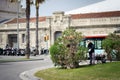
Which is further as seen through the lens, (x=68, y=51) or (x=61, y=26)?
(x=61, y=26)

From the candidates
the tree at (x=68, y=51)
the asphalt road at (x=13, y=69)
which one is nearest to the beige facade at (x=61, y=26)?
the asphalt road at (x=13, y=69)

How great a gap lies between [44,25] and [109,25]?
493 inches

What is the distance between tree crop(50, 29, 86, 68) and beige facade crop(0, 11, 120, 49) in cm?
2504

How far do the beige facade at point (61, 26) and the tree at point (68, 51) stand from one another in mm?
25038

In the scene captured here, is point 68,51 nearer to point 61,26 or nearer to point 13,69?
point 13,69

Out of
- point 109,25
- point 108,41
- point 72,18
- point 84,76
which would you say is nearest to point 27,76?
point 84,76

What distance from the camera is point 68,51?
2302 cm

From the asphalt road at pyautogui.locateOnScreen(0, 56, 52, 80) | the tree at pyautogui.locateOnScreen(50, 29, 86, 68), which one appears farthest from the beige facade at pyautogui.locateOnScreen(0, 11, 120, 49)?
the tree at pyautogui.locateOnScreen(50, 29, 86, 68)

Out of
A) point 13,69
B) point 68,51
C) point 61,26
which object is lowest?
point 13,69

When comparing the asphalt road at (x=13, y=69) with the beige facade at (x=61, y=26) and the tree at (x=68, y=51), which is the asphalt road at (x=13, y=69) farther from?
the beige facade at (x=61, y=26)

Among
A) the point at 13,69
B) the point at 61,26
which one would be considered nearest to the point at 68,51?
the point at 13,69

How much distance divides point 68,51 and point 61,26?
34.8 meters

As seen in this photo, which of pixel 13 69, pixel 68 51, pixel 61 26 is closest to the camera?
pixel 68 51

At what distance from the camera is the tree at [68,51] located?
2286cm
